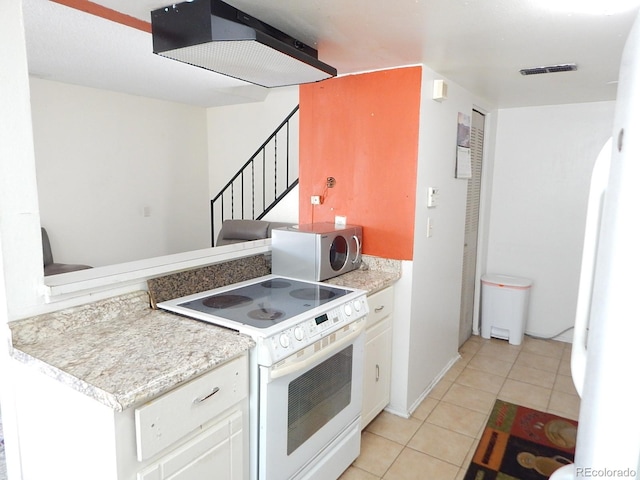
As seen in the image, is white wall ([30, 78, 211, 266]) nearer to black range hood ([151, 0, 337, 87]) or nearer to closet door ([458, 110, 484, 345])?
black range hood ([151, 0, 337, 87])

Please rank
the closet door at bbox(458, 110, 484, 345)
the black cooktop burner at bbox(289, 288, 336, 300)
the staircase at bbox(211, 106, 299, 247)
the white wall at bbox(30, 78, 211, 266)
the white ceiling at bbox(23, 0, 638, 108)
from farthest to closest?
the staircase at bbox(211, 106, 299, 247) → the white wall at bbox(30, 78, 211, 266) → the closet door at bbox(458, 110, 484, 345) → the black cooktop burner at bbox(289, 288, 336, 300) → the white ceiling at bbox(23, 0, 638, 108)

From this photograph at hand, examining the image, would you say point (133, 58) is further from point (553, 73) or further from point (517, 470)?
point (517, 470)

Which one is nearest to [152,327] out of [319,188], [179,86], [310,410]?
[310,410]

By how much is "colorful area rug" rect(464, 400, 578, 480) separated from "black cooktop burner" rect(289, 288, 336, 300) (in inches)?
44.2

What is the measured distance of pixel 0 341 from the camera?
141 cm

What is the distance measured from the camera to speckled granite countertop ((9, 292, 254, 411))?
1.14m

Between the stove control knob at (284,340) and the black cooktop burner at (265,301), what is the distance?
0.07 meters

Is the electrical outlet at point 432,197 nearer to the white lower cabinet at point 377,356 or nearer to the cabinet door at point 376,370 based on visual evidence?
the white lower cabinet at point 377,356

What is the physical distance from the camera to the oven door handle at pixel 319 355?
4.94ft

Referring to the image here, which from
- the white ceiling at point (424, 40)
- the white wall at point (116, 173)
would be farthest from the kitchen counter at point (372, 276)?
the white wall at point (116, 173)

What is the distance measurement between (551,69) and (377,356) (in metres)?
1.90

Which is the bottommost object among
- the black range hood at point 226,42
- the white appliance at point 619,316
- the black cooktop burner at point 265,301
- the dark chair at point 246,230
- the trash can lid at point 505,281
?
the trash can lid at point 505,281

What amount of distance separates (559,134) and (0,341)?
3933 millimetres

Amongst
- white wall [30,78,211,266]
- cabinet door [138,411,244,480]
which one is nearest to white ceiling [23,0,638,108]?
white wall [30,78,211,266]
